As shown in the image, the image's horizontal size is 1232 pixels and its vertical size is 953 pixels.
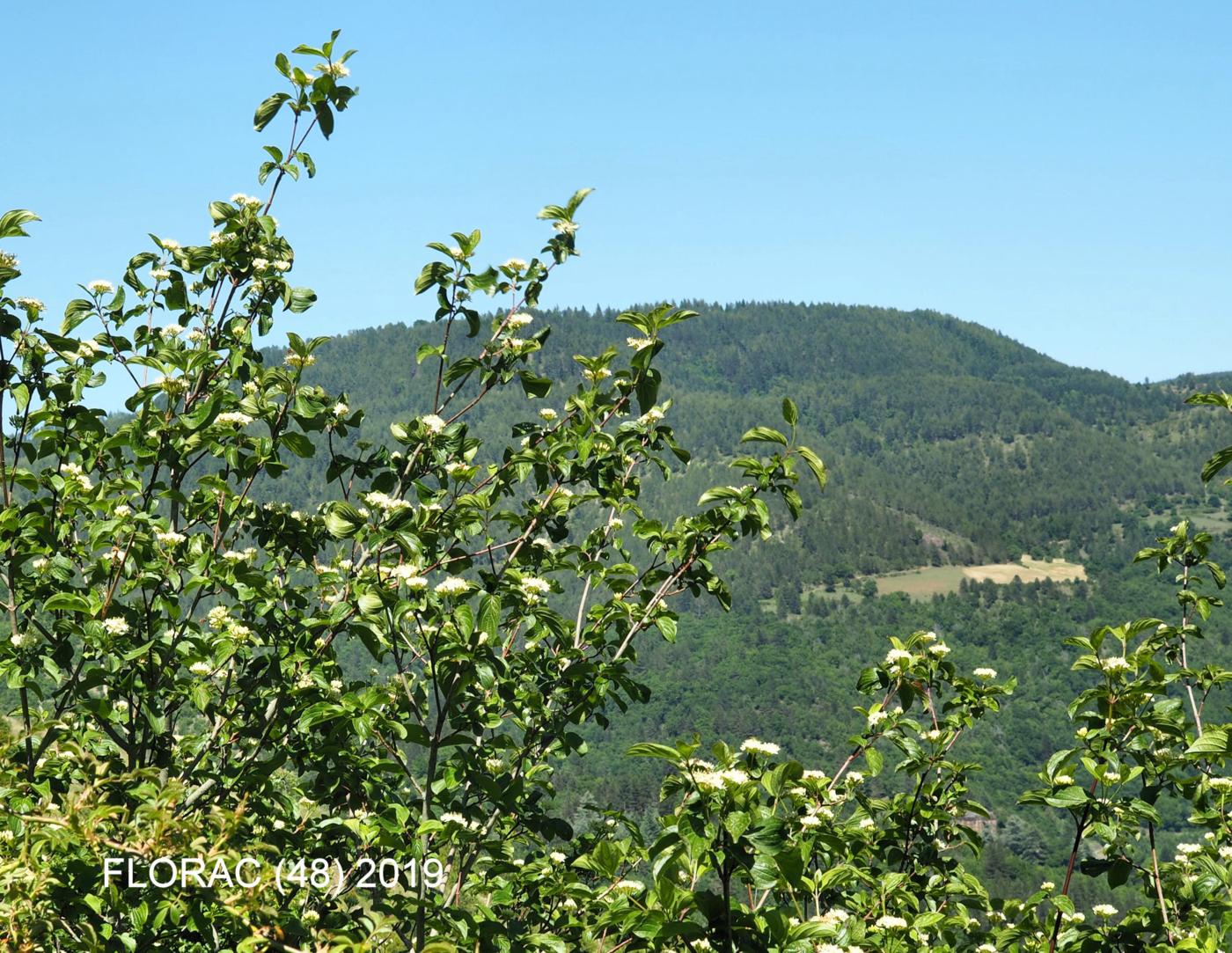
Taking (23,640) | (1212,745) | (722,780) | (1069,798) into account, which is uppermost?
(23,640)

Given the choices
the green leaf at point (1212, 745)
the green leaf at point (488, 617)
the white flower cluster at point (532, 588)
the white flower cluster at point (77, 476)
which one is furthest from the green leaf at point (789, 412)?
the white flower cluster at point (77, 476)

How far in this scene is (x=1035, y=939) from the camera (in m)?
4.37

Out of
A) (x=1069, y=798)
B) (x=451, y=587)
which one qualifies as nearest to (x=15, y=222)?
(x=451, y=587)

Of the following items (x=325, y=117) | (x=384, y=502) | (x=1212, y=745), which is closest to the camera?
(x=1212, y=745)

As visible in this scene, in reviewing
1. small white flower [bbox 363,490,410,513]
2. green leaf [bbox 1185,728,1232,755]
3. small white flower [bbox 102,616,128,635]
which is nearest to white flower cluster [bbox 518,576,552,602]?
small white flower [bbox 363,490,410,513]

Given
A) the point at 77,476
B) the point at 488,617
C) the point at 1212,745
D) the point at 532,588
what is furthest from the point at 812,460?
the point at 77,476

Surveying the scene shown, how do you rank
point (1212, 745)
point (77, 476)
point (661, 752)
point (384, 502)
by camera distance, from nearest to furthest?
point (661, 752)
point (1212, 745)
point (384, 502)
point (77, 476)

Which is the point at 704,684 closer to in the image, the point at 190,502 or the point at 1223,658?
the point at 1223,658

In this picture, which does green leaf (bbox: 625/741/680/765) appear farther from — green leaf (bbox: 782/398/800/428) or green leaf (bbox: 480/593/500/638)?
green leaf (bbox: 782/398/800/428)

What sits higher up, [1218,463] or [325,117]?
[325,117]

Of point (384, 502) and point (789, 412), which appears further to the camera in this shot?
point (384, 502)

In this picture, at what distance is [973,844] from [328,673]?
3159 mm

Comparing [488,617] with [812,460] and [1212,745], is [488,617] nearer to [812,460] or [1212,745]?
[812,460]

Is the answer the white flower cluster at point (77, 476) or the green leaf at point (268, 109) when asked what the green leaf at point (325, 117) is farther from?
the white flower cluster at point (77, 476)
